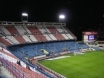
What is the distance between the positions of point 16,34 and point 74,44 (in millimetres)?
21865

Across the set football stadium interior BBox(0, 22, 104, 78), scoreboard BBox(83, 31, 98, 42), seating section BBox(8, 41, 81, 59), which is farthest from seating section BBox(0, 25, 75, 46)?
scoreboard BBox(83, 31, 98, 42)

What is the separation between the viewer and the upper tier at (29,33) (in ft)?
137

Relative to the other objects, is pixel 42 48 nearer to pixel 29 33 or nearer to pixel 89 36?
pixel 29 33

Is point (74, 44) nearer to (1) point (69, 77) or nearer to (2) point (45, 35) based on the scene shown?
(2) point (45, 35)

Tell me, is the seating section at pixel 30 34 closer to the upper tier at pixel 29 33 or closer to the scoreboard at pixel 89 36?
the upper tier at pixel 29 33

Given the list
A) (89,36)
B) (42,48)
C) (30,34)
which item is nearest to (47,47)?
(42,48)

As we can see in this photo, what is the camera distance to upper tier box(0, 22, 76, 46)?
41.7m

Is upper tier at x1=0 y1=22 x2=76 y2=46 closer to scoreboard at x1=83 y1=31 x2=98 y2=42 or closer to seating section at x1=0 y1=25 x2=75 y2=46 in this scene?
seating section at x1=0 y1=25 x2=75 y2=46

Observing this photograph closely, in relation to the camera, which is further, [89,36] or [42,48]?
[89,36]

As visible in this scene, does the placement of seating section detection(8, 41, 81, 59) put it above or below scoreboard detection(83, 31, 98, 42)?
below

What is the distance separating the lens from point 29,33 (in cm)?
4803

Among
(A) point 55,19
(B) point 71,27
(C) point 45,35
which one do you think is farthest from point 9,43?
(B) point 71,27

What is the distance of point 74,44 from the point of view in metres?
56.1

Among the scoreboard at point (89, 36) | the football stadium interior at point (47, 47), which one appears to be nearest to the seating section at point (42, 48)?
the football stadium interior at point (47, 47)
